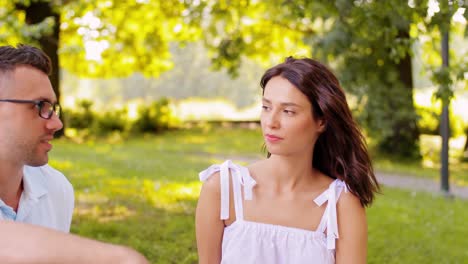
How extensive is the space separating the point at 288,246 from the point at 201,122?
937 inches

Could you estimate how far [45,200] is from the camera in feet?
8.67

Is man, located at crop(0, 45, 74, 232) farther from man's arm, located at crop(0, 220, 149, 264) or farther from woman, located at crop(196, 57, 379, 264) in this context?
man's arm, located at crop(0, 220, 149, 264)

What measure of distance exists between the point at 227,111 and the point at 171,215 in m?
22.5

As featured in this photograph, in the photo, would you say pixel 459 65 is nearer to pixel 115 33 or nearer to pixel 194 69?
pixel 115 33

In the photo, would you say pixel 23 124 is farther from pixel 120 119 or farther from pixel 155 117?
pixel 155 117

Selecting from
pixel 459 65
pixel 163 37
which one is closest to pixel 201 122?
pixel 163 37

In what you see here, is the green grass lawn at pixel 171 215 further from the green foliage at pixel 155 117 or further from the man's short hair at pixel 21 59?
the green foliage at pixel 155 117

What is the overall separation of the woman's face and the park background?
2.07 feet

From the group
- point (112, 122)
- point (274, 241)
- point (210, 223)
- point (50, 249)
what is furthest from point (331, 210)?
point (112, 122)

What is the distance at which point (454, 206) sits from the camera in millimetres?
9961

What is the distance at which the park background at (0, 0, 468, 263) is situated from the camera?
606 cm

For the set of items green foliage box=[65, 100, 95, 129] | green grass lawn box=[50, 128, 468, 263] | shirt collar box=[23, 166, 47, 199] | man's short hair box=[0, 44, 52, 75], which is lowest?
green grass lawn box=[50, 128, 468, 263]

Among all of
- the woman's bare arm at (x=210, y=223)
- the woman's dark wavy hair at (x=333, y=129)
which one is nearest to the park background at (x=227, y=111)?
the woman's dark wavy hair at (x=333, y=129)

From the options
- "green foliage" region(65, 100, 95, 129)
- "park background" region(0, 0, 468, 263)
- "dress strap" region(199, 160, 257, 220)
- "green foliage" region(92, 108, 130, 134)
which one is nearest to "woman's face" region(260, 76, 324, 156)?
"dress strap" region(199, 160, 257, 220)
